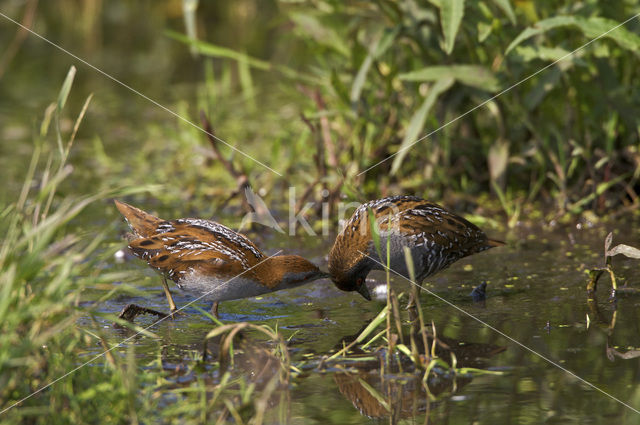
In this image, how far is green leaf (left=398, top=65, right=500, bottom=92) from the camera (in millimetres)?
6453

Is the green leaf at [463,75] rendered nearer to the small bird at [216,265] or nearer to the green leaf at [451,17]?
the green leaf at [451,17]

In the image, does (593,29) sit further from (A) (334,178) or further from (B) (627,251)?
(A) (334,178)

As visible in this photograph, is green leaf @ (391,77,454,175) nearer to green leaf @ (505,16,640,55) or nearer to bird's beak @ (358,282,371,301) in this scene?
green leaf @ (505,16,640,55)

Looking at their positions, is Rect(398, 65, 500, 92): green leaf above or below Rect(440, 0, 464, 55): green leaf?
below

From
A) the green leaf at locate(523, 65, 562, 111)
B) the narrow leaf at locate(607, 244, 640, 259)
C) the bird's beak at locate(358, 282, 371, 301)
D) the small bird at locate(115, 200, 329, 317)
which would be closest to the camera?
the narrow leaf at locate(607, 244, 640, 259)

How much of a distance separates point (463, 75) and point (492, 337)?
Answer: 235cm

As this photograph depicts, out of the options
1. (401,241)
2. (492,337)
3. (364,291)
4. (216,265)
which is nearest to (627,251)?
(492,337)

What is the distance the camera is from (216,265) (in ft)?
17.3

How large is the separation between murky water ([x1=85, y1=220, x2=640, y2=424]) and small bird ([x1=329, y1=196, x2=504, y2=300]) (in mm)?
230

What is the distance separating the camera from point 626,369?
424 cm

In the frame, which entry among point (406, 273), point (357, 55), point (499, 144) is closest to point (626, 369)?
point (406, 273)

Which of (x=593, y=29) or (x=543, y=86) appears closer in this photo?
(x=593, y=29)

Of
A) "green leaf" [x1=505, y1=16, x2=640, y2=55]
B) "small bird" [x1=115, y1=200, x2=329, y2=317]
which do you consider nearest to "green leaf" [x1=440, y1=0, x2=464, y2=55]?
"green leaf" [x1=505, y1=16, x2=640, y2=55]

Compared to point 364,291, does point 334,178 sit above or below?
above
